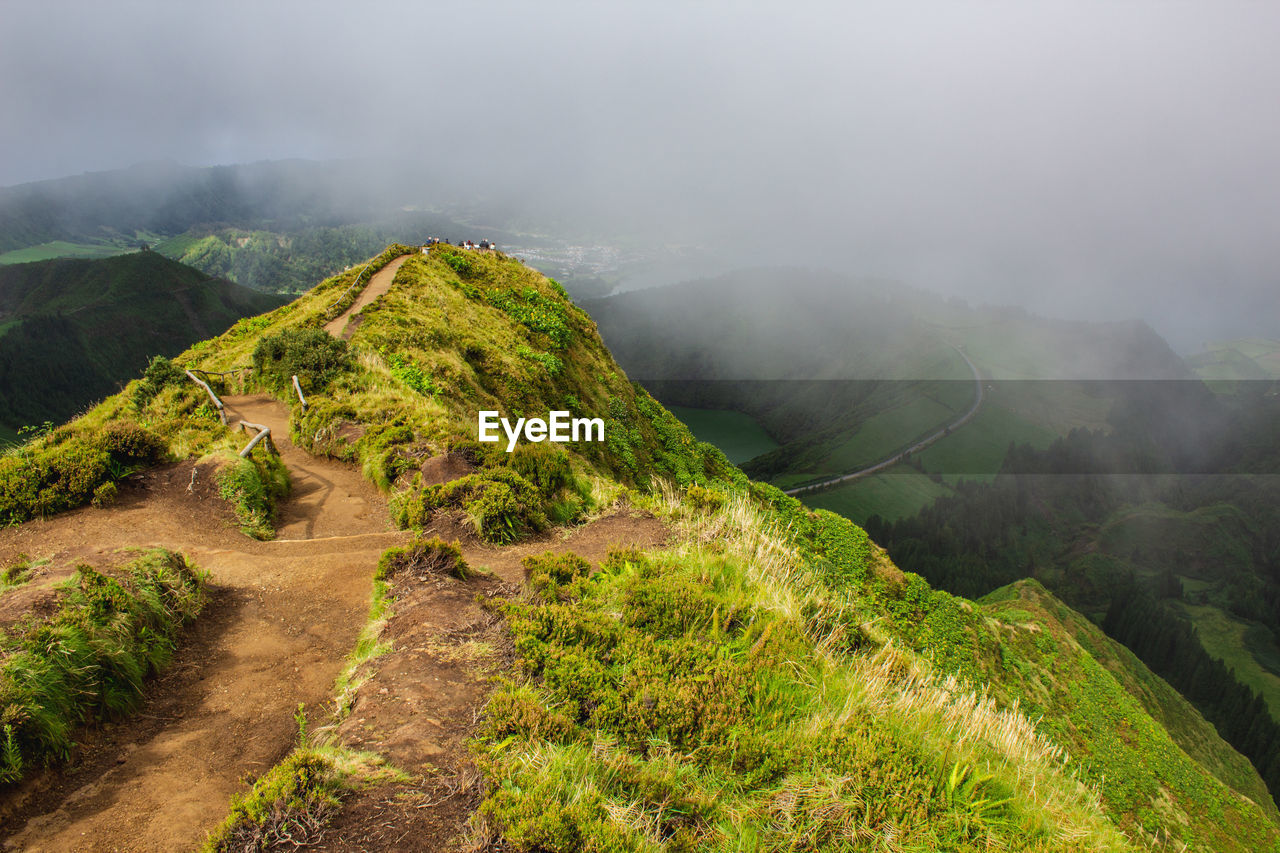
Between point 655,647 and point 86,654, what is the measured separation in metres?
5.75

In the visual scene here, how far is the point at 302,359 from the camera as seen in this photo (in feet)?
58.7

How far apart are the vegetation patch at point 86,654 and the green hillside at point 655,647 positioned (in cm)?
262

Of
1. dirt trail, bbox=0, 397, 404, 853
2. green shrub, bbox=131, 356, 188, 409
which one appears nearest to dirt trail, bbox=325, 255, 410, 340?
green shrub, bbox=131, 356, 188, 409

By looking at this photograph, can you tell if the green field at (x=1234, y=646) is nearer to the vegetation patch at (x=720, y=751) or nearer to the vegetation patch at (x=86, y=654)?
the vegetation patch at (x=720, y=751)

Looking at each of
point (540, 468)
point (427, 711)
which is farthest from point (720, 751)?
point (540, 468)

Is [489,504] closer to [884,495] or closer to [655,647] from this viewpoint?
[655,647]

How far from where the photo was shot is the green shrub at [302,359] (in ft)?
57.5

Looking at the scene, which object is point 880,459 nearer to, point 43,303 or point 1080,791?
point 1080,791

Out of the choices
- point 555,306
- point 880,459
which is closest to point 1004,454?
point 880,459

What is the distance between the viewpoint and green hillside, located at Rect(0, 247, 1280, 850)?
4.73 metres

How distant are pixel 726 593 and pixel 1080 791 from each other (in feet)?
13.6

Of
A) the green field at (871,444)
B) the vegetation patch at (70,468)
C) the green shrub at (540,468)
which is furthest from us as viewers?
the green field at (871,444)

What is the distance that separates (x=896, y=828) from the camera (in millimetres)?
4668

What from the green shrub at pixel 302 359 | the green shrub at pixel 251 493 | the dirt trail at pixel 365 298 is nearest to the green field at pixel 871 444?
the dirt trail at pixel 365 298
